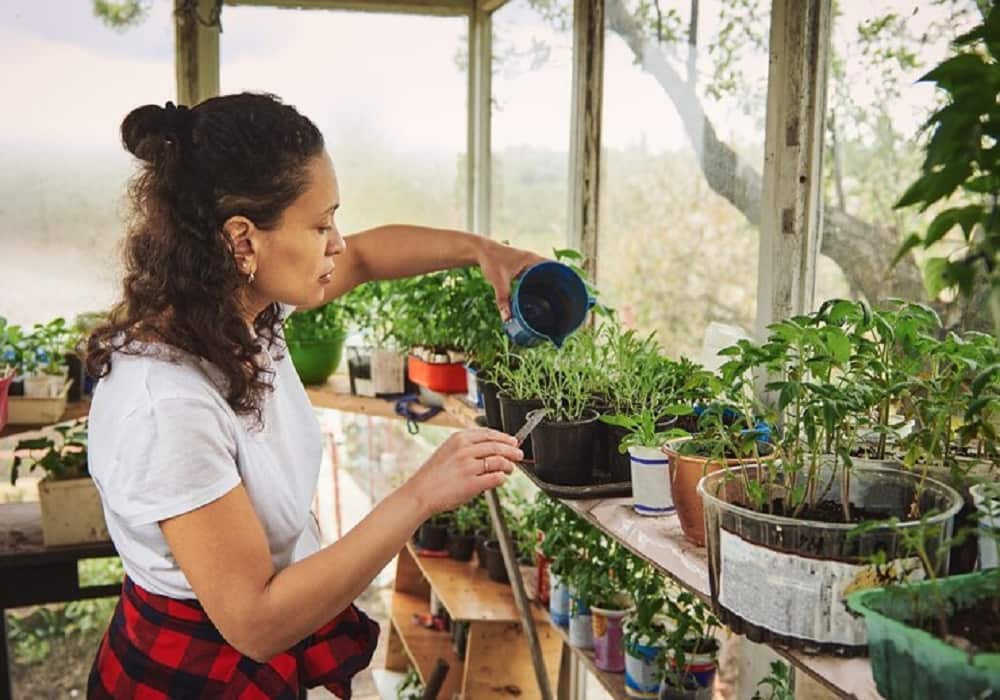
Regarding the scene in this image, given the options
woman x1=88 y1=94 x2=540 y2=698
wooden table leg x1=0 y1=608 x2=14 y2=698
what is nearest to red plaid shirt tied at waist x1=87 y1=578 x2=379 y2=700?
woman x1=88 y1=94 x2=540 y2=698

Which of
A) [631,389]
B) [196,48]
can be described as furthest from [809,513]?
[196,48]

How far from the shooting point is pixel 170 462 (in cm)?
129

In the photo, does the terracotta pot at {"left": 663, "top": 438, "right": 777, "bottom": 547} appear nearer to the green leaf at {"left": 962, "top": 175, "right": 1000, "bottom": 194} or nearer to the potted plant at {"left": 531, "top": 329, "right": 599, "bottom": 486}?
the potted plant at {"left": 531, "top": 329, "right": 599, "bottom": 486}

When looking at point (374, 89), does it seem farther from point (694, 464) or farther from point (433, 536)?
point (694, 464)

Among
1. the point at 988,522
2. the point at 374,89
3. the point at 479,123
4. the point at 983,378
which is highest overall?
the point at 374,89

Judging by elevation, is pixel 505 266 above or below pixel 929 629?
above

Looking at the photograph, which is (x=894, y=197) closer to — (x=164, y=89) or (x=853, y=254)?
(x=853, y=254)

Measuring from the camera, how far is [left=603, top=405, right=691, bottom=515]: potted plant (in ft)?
5.12

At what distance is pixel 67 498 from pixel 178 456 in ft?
5.13

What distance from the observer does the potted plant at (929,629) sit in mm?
842

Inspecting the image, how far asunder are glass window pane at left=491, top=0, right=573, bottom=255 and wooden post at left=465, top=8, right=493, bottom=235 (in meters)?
0.05

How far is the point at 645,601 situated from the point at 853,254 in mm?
862

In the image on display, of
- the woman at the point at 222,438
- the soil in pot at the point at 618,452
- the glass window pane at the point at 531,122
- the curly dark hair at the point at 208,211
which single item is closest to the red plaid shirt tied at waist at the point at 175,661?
the woman at the point at 222,438

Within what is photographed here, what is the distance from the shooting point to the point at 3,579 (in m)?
2.65
